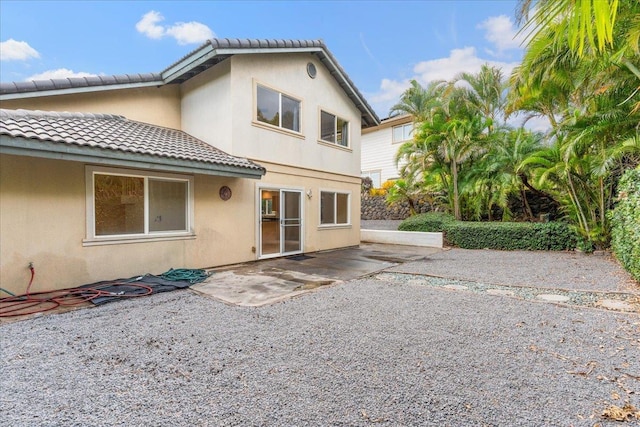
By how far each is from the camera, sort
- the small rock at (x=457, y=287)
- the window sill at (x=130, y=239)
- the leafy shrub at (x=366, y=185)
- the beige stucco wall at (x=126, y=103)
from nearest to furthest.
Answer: the small rock at (x=457, y=287) < the window sill at (x=130, y=239) < the beige stucco wall at (x=126, y=103) < the leafy shrub at (x=366, y=185)

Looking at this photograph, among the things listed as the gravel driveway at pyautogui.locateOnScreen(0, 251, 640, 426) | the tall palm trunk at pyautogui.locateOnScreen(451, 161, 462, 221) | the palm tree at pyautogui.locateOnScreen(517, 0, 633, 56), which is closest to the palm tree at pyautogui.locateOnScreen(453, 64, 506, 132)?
the tall palm trunk at pyautogui.locateOnScreen(451, 161, 462, 221)

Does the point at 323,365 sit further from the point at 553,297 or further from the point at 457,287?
the point at 553,297

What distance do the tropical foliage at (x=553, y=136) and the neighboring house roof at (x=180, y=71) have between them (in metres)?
7.17

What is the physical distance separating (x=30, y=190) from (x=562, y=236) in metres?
15.9

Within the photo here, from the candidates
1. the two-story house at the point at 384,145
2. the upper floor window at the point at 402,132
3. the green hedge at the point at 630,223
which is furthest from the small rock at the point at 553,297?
the upper floor window at the point at 402,132

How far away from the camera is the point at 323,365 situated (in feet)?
11.6

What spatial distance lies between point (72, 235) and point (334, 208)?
887cm

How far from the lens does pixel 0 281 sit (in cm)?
596

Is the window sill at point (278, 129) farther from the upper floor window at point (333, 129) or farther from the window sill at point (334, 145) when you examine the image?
the upper floor window at point (333, 129)

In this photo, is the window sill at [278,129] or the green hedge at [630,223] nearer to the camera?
the green hedge at [630,223]

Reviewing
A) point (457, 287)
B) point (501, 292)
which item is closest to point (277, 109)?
point (457, 287)

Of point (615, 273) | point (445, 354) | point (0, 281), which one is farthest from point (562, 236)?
point (0, 281)

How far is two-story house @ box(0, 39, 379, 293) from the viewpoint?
20.5ft

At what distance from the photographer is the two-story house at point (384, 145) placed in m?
23.9
